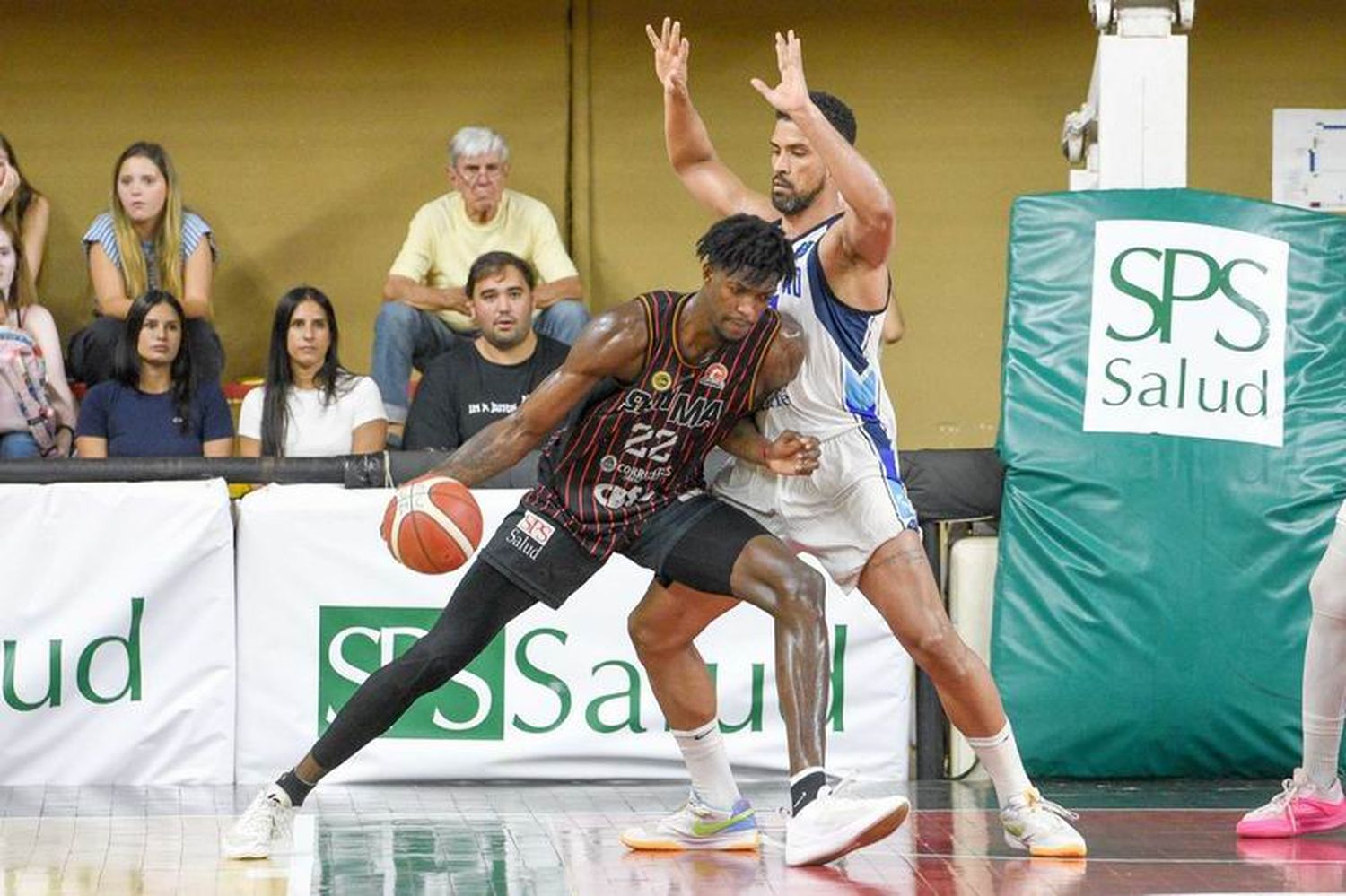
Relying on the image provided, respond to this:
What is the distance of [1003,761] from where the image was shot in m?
6.48

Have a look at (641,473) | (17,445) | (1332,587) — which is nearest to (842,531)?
(641,473)

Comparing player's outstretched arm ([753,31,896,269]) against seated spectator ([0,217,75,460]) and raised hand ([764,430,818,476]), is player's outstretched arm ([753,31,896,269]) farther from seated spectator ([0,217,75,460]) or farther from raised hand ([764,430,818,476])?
seated spectator ([0,217,75,460])

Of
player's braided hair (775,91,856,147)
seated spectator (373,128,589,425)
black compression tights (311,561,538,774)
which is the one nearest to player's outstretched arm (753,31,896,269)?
player's braided hair (775,91,856,147)

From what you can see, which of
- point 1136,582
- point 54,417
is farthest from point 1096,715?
point 54,417

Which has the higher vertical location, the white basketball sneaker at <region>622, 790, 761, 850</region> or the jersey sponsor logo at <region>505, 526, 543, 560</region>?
the jersey sponsor logo at <region>505, 526, 543, 560</region>

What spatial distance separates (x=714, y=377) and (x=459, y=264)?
162 inches

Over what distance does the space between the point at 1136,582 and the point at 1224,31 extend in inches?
168

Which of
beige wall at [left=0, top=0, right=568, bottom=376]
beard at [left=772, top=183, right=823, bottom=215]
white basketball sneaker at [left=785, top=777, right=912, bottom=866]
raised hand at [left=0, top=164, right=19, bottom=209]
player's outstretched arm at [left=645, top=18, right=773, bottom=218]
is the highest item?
beige wall at [left=0, top=0, right=568, bottom=376]

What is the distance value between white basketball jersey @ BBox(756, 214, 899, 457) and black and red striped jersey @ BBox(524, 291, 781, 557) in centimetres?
14

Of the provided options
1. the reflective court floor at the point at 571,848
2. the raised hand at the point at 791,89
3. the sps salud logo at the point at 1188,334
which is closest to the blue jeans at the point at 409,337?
the reflective court floor at the point at 571,848

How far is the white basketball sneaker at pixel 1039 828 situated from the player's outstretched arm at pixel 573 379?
1.63m

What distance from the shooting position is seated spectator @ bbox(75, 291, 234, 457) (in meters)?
9.15

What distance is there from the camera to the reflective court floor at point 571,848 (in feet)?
19.8

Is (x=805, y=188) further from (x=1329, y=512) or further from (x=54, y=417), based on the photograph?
(x=54, y=417)
